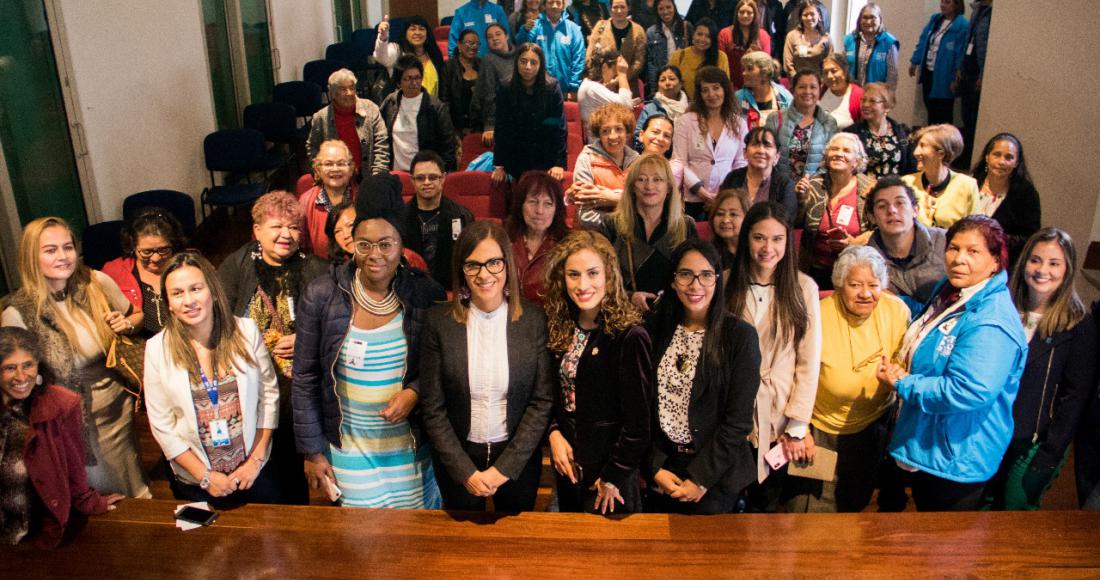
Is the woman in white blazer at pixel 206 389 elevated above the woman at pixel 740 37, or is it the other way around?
the woman at pixel 740 37

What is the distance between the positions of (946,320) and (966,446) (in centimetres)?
39

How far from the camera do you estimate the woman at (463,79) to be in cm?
618

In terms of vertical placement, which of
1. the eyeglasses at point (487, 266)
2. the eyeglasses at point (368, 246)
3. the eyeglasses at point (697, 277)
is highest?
the eyeglasses at point (368, 246)

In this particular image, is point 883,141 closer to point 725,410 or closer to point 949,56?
point 725,410

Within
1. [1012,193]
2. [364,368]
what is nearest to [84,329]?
[364,368]

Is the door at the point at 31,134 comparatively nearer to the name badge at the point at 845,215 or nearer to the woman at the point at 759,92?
the woman at the point at 759,92

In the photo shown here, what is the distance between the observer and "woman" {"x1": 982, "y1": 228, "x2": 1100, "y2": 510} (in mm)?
2637

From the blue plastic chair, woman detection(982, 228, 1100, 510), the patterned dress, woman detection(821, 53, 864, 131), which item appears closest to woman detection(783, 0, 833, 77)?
woman detection(821, 53, 864, 131)

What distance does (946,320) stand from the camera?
2607mm

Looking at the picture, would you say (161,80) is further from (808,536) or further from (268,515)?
(808,536)

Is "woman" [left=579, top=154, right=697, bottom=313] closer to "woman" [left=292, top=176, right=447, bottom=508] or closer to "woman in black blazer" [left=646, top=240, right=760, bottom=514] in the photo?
"woman in black blazer" [left=646, top=240, right=760, bottom=514]

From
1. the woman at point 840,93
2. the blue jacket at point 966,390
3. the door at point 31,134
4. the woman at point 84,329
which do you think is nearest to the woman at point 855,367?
the blue jacket at point 966,390

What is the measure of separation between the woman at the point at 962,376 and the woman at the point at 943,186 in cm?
123

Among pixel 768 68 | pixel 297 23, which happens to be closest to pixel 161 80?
pixel 297 23
